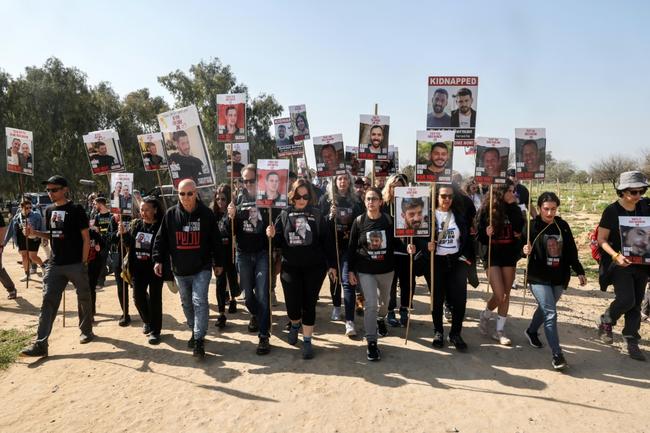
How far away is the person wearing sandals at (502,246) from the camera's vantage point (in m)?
5.65

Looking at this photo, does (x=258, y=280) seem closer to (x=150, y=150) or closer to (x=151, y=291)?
(x=151, y=291)

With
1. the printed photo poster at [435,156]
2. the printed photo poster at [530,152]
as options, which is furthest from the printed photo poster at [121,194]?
the printed photo poster at [530,152]

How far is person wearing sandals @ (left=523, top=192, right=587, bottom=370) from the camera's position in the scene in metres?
4.93

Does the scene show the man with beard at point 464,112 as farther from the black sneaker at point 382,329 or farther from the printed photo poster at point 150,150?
the printed photo poster at point 150,150

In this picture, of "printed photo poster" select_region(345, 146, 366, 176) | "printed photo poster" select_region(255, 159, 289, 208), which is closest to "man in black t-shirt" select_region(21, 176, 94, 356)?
"printed photo poster" select_region(255, 159, 289, 208)

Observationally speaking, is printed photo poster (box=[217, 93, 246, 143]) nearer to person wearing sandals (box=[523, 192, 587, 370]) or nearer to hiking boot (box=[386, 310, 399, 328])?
hiking boot (box=[386, 310, 399, 328])

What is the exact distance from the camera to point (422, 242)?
5789 millimetres

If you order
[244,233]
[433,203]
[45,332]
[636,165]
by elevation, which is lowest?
[45,332]

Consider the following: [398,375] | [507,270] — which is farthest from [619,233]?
[398,375]

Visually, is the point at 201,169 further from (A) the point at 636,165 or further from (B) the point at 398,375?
(A) the point at 636,165

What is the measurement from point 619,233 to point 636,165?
6642 cm

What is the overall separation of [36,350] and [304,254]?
373 cm

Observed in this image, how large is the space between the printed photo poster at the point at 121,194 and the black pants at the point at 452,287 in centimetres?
501

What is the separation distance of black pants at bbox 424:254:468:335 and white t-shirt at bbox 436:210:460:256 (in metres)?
0.08
